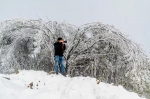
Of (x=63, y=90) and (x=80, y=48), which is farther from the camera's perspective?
(x=80, y=48)

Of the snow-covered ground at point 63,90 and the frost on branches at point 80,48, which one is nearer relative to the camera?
the snow-covered ground at point 63,90

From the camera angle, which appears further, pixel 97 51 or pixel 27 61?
pixel 27 61

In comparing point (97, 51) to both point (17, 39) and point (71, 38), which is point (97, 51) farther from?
point (17, 39)

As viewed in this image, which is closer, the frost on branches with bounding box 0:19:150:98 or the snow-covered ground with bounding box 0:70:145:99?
the snow-covered ground with bounding box 0:70:145:99

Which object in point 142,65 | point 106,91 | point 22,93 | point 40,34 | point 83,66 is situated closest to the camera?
point 22,93

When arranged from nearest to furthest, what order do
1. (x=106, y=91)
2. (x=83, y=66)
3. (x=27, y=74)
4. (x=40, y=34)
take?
1. (x=106, y=91)
2. (x=27, y=74)
3. (x=40, y=34)
4. (x=83, y=66)

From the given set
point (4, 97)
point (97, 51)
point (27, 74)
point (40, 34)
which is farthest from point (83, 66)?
point (4, 97)

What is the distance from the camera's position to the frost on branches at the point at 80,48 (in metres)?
13.2

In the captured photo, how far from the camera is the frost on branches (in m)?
13.2

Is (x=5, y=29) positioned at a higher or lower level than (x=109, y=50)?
higher

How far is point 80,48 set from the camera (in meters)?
14.3

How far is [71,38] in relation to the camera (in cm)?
1445

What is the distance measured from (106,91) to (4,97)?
2849 mm

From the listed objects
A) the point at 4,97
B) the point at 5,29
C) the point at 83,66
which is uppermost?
the point at 5,29
